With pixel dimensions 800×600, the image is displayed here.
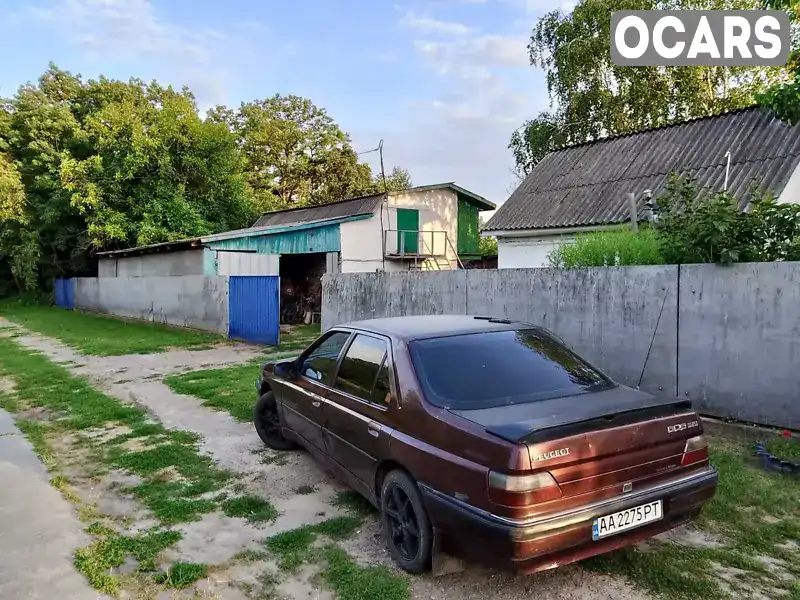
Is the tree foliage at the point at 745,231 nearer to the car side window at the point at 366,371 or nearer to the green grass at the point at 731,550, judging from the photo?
the green grass at the point at 731,550

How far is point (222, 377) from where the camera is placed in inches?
380

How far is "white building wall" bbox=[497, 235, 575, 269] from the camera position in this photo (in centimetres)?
1427

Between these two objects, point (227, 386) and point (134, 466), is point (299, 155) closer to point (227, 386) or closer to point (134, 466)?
point (227, 386)

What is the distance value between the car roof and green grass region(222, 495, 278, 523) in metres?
1.51

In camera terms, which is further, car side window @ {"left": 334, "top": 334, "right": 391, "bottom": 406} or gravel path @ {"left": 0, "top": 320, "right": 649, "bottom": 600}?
car side window @ {"left": 334, "top": 334, "right": 391, "bottom": 406}

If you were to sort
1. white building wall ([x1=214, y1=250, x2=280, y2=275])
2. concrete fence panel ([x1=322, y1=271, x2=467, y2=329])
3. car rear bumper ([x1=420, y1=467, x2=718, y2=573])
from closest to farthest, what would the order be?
car rear bumper ([x1=420, y1=467, x2=718, y2=573])
concrete fence panel ([x1=322, y1=271, x2=467, y2=329])
white building wall ([x1=214, y1=250, x2=280, y2=275])

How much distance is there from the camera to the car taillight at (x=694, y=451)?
317cm

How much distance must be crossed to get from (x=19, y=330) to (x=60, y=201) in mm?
10304

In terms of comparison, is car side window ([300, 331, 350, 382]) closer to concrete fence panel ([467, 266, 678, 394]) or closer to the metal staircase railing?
concrete fence panel ([467, 266, 678, 394])

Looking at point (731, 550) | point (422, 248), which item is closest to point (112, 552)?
point (731, 550)

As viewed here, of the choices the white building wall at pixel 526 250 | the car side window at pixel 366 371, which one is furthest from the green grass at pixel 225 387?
the white building wall at pixel 526 250

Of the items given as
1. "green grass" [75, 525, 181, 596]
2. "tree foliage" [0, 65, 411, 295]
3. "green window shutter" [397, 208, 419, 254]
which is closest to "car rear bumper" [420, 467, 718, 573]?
"green grass" [75, 525, 181, 596]

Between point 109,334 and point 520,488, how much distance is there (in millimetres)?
17199

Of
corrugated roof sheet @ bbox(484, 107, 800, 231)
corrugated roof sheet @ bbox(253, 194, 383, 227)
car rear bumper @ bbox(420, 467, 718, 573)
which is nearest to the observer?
car rear bumper @ bbox(420, 467, 718, 573)
